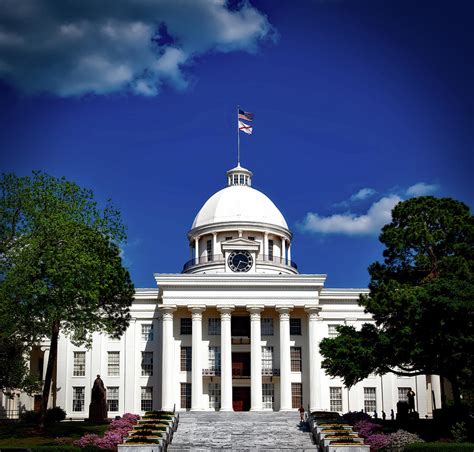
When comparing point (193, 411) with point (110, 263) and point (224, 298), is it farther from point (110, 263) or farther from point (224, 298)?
point (110, 263)

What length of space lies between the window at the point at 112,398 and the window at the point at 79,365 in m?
2.59

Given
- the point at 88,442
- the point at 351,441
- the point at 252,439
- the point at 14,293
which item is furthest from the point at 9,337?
the point at 351,441

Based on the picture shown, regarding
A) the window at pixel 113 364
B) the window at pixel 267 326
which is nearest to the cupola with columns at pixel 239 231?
the window at pixel 267 326

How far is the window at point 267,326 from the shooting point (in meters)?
64.0

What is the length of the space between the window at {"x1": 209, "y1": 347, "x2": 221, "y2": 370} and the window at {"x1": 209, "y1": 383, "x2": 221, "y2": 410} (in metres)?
1.46

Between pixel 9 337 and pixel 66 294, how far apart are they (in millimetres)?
6052

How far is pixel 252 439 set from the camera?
145 ft

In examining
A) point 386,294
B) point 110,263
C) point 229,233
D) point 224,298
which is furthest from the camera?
point 229,233

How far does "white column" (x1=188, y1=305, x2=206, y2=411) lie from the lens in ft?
197

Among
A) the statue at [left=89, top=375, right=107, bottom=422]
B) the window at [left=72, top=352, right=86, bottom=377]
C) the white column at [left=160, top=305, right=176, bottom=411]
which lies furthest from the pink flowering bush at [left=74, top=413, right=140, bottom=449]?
the window at [left=72, top=352, right=86, bottom=377]

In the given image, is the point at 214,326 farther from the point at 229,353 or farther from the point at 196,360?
the point at 196,360

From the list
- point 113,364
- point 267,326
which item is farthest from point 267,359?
point 113,364

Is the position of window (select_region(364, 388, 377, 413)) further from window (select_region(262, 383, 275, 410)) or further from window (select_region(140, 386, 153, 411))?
window (select_region(140, 386, 153, 411))

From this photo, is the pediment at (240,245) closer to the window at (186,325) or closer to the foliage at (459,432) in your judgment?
the window at (186,325)
